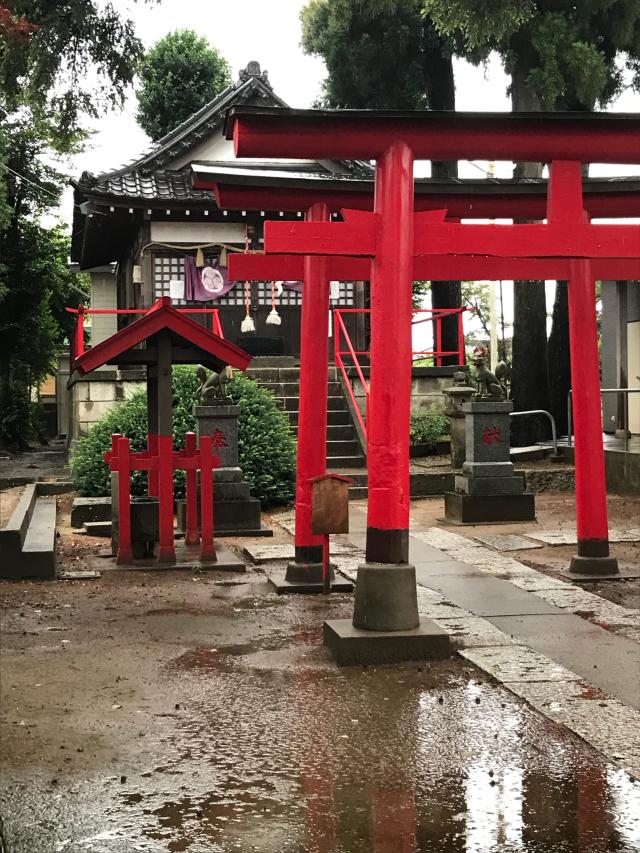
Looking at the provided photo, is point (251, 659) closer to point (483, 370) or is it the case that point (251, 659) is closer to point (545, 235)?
point (545, 235)

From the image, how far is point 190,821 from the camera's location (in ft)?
13.9

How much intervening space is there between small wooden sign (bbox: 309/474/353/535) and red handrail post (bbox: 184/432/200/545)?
3.08 meters

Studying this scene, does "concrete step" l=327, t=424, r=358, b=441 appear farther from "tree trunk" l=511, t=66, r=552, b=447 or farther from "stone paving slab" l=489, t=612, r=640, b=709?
"stone paving slab" l=489, t=612, r=640, b=709

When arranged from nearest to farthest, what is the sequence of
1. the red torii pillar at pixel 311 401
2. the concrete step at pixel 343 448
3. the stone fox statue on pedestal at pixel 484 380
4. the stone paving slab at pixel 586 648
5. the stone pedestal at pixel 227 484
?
the stone paving slab at pixel 586 648 → the red torii pillar at pixel 311 401 → the stone pedestal at pixel 227 484 → the stone fox statue on pedestal at pixel 484 380 → the concrete step at pixel 343 448

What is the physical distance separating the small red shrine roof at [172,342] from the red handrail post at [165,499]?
933 mm

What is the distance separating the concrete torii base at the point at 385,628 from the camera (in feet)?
22.5

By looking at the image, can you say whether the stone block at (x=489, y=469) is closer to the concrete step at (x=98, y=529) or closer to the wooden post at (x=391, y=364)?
the concrete step at (x=98, y=529)

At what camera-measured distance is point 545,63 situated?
18938 mm

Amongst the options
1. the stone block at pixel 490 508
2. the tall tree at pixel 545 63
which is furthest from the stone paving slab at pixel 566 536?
the tall tree at pixel 545 63

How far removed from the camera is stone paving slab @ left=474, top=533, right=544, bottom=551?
1192cm

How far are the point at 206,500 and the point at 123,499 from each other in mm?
845

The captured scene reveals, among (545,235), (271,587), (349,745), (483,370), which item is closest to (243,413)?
(483,370)

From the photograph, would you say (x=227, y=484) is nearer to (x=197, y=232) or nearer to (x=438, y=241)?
(x=438, y=241)

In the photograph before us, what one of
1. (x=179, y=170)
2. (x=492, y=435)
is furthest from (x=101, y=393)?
(x=492, y=435)
